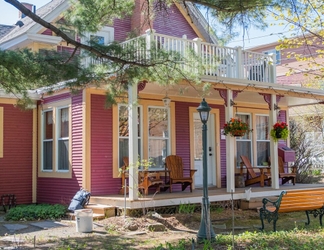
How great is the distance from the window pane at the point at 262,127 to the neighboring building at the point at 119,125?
0.91 metres

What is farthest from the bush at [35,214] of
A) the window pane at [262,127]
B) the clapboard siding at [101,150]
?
the window pane at [262,127]

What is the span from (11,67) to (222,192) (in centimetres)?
620

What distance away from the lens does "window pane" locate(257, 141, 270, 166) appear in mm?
14227

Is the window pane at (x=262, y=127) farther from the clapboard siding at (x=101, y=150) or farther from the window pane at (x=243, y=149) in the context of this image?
the clapboard siding at (x=101, y=150)

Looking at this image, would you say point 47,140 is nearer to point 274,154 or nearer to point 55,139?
point 55,139

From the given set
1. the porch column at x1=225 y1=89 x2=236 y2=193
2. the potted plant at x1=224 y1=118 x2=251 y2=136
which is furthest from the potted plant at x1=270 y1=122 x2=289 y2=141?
the porch column at x1=225 y1=89 x2=236 y2=193

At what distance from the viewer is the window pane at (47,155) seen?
11.9 metres

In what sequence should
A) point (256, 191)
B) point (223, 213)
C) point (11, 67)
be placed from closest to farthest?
point (11, 67)
point (223, 213)
point (256, 191)

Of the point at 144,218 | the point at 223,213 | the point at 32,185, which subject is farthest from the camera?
the point at 32,185

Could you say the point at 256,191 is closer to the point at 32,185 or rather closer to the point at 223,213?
the point at 223,213

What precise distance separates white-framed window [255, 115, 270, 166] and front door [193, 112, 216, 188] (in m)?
1.86

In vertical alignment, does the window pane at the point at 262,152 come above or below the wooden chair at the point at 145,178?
above

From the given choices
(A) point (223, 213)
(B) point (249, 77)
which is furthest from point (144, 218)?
(B) point (249, 77)

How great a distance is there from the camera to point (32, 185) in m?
12.1
